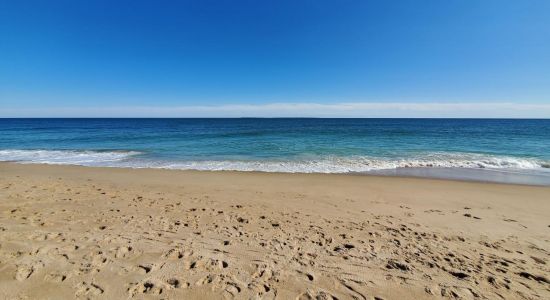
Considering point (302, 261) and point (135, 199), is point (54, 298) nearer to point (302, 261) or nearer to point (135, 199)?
point (302, 261)

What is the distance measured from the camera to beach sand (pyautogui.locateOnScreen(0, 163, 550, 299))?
3.28 meters

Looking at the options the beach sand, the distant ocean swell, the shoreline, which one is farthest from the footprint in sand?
the distant ocean swell

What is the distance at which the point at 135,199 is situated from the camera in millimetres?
7191

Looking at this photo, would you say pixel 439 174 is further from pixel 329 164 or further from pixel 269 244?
pixel 269 244

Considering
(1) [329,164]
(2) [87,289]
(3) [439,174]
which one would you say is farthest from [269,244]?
(3) [439,174]

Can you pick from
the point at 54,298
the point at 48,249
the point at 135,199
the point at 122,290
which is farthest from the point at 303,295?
the point at 135,199

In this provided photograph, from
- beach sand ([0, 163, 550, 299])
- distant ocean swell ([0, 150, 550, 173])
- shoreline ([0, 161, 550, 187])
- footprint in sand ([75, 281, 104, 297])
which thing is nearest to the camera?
footprint in sand ([75, 281, 104, 297])

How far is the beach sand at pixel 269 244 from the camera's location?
10.8 ft

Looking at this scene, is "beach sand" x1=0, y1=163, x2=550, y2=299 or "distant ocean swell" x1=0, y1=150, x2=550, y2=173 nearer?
"beach sand" x1=0, y1=163, x2=550, y2=299

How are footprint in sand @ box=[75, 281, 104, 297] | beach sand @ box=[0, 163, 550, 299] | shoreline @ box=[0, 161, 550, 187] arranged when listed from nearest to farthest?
1. footprint in sand @ box=[75, 281, 104, 297]
2. beach sand @ box=[0, 163, 550, 299]
3. shoreline @ box=[0, 161, 550, 187]

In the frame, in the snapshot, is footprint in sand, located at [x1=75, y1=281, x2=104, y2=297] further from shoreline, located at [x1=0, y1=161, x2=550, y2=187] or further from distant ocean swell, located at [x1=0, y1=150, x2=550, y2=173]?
distant ocean swell, located at [x1=0, y1=150, x2=550, y2=173]

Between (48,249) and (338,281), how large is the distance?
4.75m

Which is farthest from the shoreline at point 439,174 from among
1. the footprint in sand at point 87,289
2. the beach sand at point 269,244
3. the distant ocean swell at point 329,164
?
the footprint in sand at point 87,289

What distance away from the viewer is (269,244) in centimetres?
448
